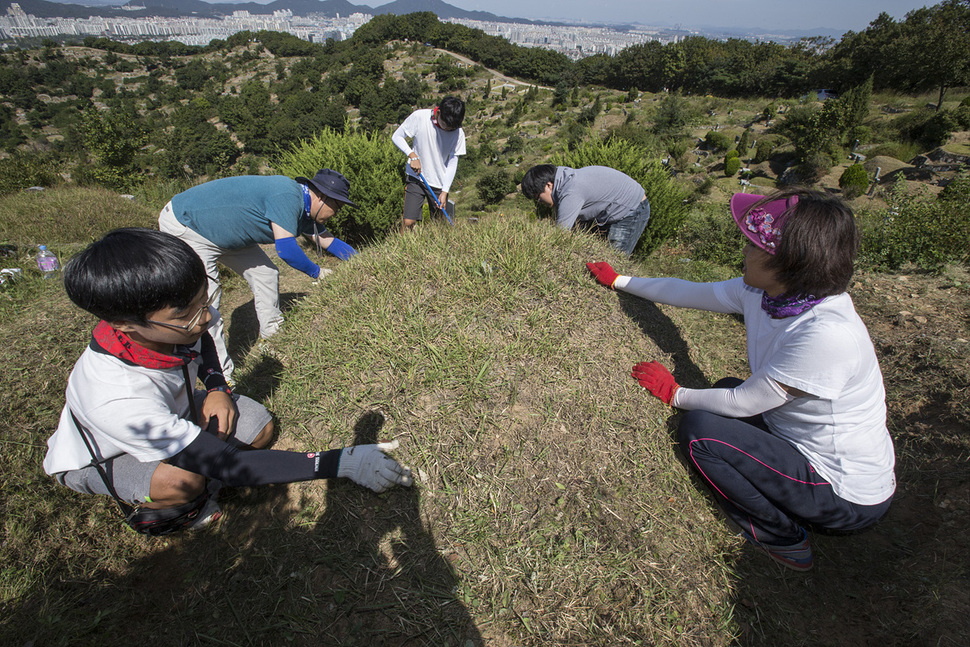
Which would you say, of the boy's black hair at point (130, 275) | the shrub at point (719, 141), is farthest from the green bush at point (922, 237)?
the shrub at point (719, 141)

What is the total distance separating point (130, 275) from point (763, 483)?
9.12 feet

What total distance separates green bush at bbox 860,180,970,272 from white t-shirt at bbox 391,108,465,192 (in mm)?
5355

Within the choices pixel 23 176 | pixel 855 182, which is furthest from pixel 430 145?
pixel 855 182

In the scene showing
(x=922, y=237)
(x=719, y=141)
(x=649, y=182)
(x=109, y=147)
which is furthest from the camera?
(x=719, y=141)

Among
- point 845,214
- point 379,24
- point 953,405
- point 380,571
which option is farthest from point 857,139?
point 379,24

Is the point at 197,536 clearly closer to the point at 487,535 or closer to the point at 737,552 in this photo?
the point at 487,535

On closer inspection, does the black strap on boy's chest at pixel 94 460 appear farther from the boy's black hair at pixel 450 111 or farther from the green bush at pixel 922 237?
the green bush at pixel 922 237

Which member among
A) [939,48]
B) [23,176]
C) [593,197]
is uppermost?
[939,48]

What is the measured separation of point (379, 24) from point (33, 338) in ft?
347

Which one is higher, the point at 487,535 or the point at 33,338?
the point at 487,535

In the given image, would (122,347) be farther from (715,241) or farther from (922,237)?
(715,241)

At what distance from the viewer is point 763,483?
6.31 feet

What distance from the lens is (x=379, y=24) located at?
86.6 metres

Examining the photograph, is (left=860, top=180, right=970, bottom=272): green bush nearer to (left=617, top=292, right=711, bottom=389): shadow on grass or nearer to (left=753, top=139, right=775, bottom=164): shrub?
(left=617, top=292, right=711, bottom=389): shadow on grass
